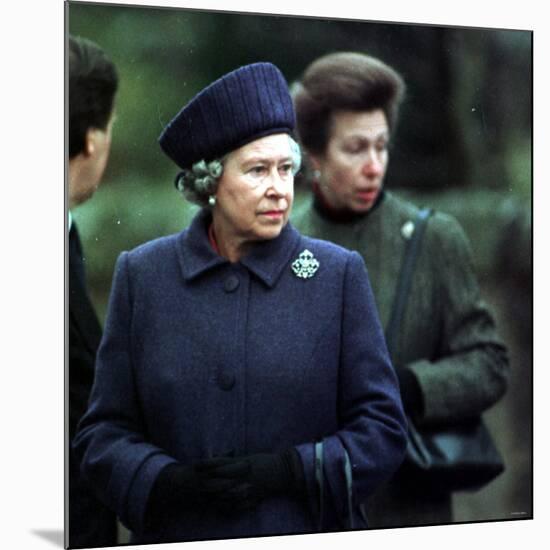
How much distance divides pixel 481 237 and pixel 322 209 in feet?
3.14

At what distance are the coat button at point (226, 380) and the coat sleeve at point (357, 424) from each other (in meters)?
0.47

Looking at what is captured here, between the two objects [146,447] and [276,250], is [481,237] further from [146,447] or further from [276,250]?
[146,447]

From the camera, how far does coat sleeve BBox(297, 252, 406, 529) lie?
809 cm

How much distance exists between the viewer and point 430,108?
28.1 ft

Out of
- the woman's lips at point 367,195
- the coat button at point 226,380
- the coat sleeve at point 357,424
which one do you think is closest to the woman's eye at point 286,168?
the woman's lips at point 367,195

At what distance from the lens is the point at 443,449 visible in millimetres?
8531

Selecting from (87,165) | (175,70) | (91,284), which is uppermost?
(175,70)

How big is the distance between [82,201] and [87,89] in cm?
56

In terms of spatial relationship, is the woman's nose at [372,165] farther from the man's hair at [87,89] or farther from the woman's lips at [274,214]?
the man's hair at [87,89]

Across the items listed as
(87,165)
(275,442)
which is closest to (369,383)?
(275,442)

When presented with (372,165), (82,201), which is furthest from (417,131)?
(82,201)

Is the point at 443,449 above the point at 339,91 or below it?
below

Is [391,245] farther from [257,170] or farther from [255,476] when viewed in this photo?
[255,476]

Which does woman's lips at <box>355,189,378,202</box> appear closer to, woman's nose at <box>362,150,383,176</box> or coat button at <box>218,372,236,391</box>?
woman's nose at <box>362,150,383,176</box>
